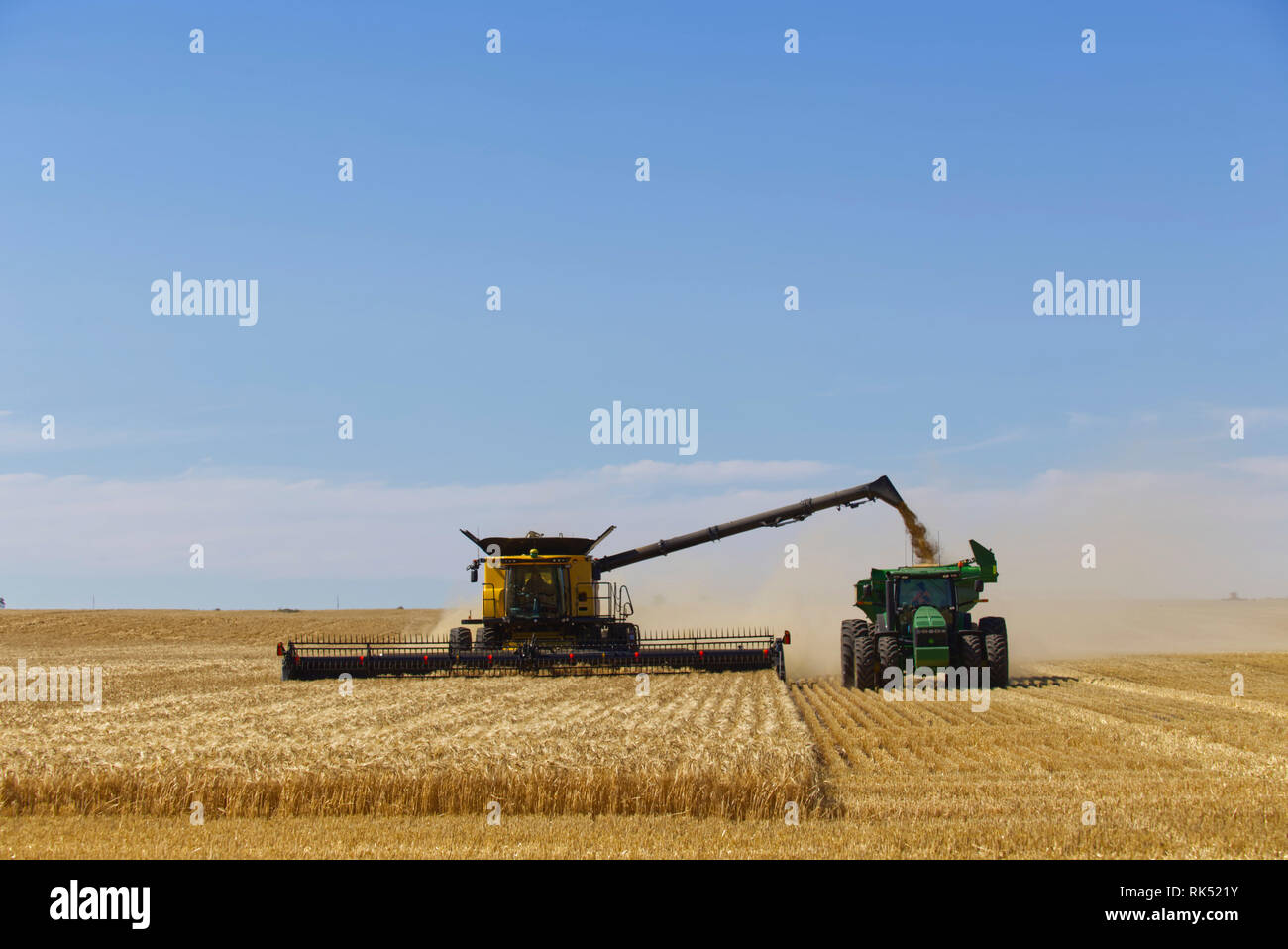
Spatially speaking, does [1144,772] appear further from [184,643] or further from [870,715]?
[184,643]

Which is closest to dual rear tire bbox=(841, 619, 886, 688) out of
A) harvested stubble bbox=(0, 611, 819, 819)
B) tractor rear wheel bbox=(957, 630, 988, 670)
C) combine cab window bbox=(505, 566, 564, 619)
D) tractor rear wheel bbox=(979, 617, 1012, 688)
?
tractor rear wheel bbox=(957, 630, 988, 670)

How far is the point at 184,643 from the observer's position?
5609cm

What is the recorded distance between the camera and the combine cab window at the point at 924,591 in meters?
23.2

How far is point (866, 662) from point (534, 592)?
8.35 m

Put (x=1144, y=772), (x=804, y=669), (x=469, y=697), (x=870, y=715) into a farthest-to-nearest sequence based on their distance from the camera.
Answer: (x=804, y=669) < (x=469, y=697) < (x=870, y=715) < (x=1144, y=772)

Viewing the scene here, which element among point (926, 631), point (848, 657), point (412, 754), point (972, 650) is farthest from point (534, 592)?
point (412, 754)

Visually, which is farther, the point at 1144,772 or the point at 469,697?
the point at 469,697

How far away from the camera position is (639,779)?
35.2ft

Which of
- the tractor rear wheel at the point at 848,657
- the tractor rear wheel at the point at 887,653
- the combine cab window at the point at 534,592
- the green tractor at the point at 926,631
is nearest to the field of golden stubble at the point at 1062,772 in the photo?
the tractor rear wheel at the point at 887,653

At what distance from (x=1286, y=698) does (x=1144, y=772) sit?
11.6 m

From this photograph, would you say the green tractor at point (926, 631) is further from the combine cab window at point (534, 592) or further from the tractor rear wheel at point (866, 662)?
the combine cab window at point (534, 592)

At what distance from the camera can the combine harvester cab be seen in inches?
988
